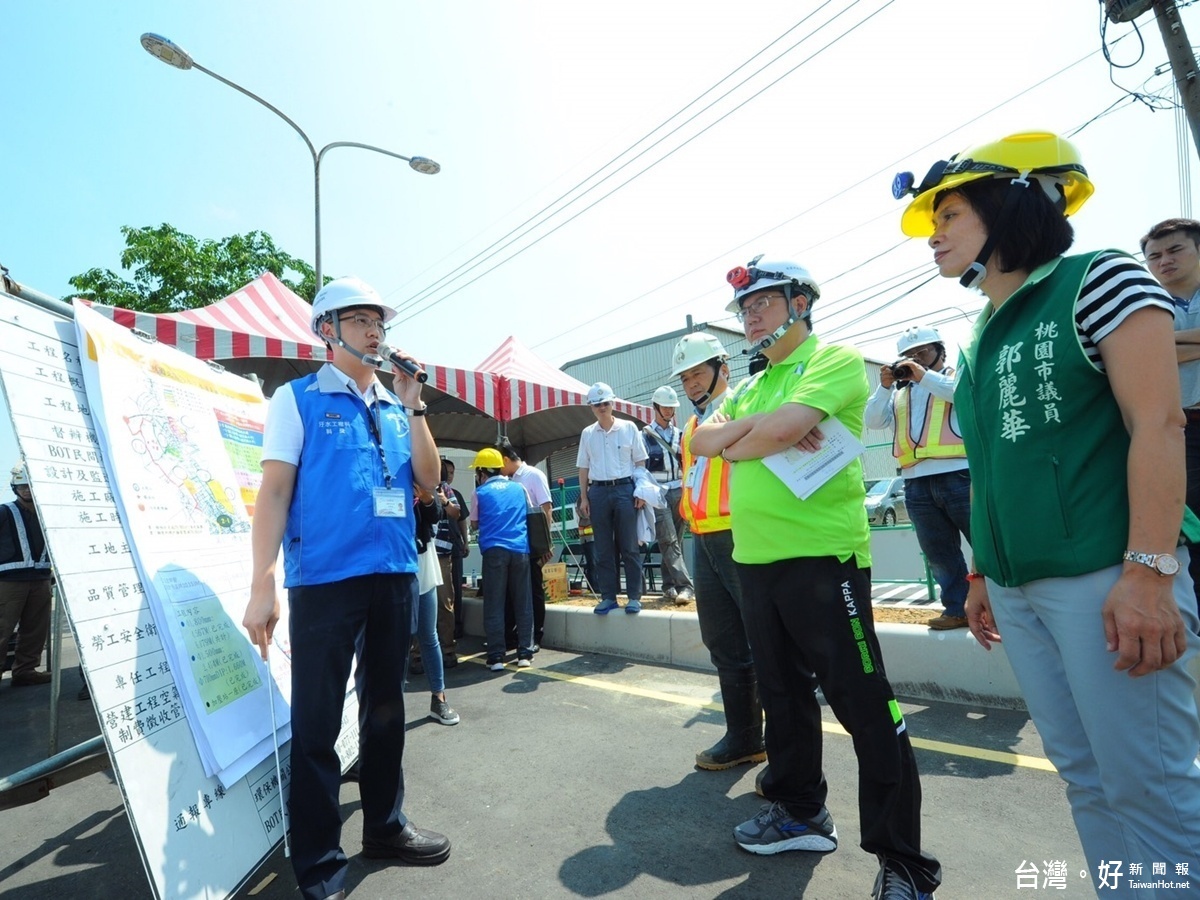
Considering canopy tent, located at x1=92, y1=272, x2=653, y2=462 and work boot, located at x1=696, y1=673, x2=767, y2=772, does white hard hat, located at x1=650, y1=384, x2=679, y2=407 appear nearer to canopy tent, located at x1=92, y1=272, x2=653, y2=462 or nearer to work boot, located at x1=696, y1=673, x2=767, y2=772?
canopy tent, located at x1=92, y1=272, x2=653, y2=462

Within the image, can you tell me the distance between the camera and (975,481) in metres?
1.84

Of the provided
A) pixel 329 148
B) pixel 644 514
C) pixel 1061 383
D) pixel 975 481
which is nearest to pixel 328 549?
pixel 975 481

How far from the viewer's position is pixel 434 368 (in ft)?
28.9

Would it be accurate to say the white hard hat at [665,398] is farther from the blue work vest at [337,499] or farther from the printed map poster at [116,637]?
the printed map poster at [116,637]

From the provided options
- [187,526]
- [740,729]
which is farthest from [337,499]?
[740,729]

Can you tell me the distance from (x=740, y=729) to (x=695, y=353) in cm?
193

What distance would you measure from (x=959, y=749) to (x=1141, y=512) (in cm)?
252

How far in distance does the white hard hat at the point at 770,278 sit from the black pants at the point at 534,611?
4.72m

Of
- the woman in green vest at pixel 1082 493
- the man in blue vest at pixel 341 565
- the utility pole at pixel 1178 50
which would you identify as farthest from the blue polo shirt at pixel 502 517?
the utility pole at pixel 1178 50

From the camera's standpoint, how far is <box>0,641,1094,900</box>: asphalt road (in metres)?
2.38

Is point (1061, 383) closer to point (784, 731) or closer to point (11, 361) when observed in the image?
point (784, 731)

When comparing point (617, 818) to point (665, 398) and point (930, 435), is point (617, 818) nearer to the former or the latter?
point (930, 435)

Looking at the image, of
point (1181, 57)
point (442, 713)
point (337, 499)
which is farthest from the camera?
point (1181, 57)

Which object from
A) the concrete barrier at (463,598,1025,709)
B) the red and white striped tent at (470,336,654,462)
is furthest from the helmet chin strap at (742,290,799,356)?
the red and white striped tent at (470,336,654,462)
